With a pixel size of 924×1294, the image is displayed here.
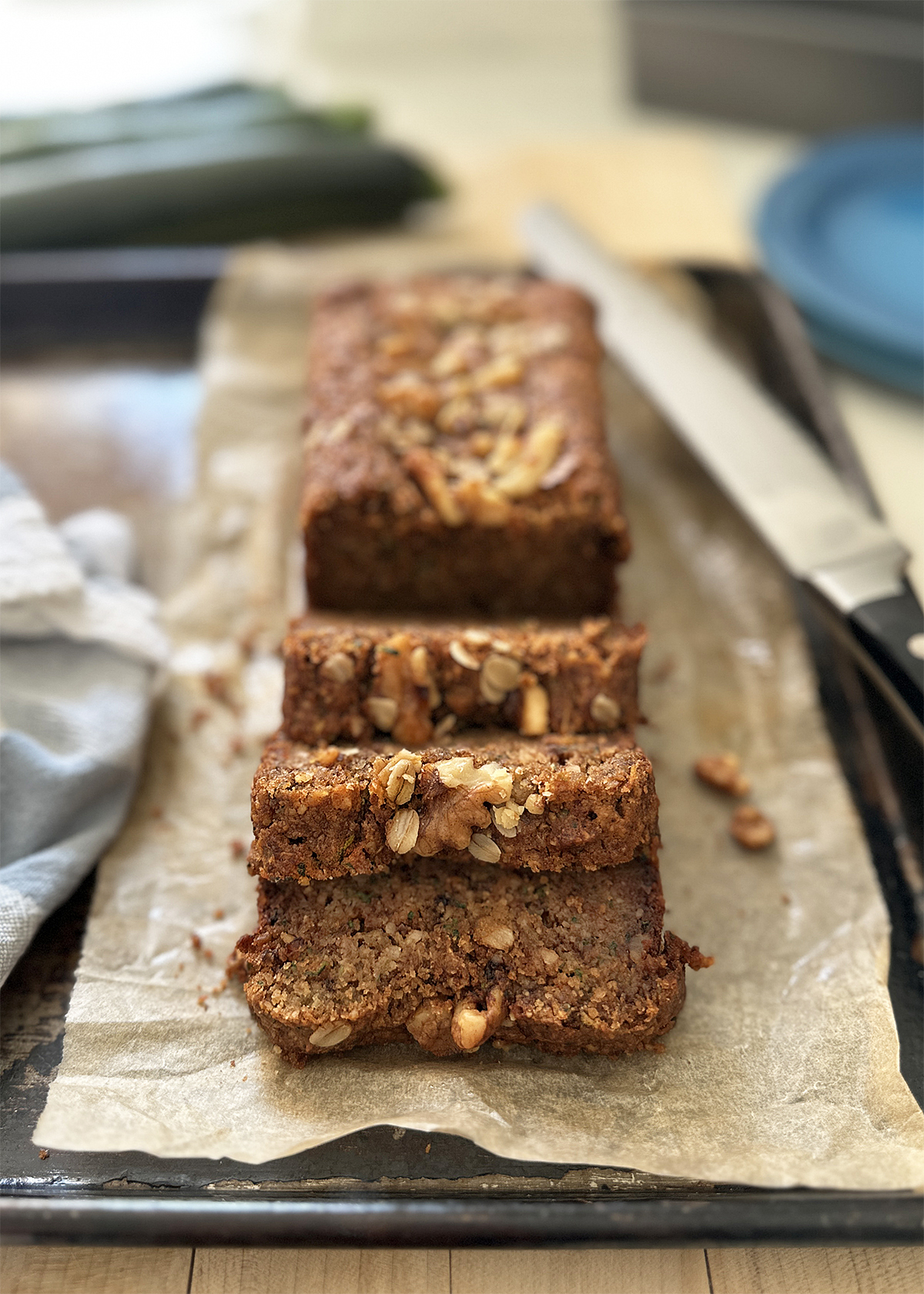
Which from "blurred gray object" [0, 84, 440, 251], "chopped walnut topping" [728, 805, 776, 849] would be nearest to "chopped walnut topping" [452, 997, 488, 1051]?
"chopped walnut topping" [728, 805, 776, 849]

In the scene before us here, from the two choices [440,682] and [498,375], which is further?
[498,375]

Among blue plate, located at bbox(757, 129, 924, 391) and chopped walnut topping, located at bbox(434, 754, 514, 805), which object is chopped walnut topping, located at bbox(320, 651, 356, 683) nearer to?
chopped walnut topping, located at bbox(434, 754, 514, 805)

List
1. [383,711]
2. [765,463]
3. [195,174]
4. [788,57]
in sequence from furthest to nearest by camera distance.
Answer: [788,57], [195,174], [765,463], [383,711]

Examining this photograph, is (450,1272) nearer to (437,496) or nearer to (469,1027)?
(469,1027)

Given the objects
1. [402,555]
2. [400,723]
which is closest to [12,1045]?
[400,723]

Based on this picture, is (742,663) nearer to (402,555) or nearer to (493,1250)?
(402,555)

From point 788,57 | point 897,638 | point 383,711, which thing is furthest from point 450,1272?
point 788,57
